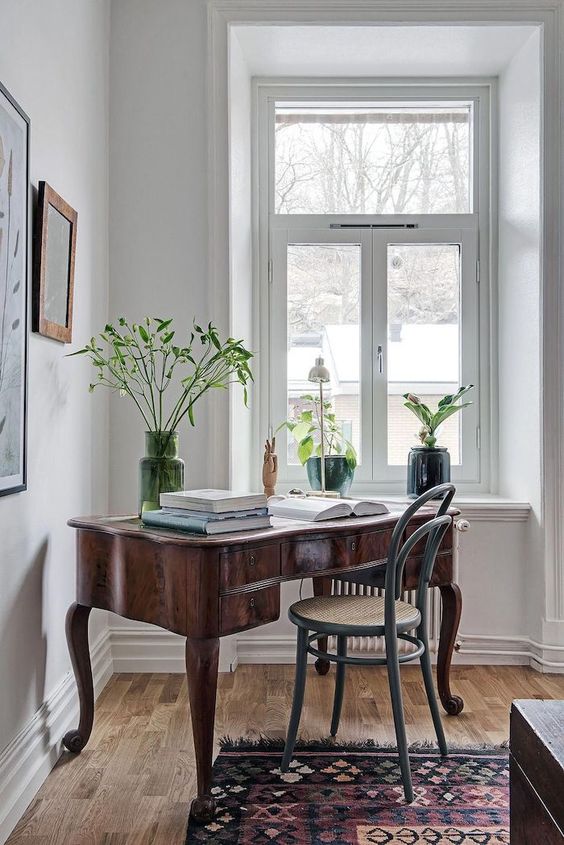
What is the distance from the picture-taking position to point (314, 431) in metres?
3.28

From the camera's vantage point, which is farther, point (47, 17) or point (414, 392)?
point (414, 392)

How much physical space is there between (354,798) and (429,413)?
1647mm

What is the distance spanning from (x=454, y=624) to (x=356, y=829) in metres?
0.88

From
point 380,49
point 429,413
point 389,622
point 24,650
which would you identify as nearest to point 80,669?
point 24,650

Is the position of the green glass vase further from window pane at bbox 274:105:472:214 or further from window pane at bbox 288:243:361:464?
window pane at bbox 274:105:472:214

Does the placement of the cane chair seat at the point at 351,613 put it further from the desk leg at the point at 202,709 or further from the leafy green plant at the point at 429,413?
the leafy green plant at the point at 429,413

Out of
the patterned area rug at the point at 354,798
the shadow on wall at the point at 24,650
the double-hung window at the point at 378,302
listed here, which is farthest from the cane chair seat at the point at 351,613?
the double-hung window at the point at 378,302

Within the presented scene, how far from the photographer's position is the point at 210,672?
1877 millimetres

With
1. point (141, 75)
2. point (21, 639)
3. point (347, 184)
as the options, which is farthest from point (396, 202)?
point (21, 639)

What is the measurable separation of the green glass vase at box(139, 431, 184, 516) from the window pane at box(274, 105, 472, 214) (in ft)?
5.40

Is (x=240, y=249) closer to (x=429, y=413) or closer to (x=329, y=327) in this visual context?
(x=329, y=327)

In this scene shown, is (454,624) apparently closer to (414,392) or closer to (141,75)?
(414,392)

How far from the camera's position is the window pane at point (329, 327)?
343cm

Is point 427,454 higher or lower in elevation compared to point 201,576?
higher
